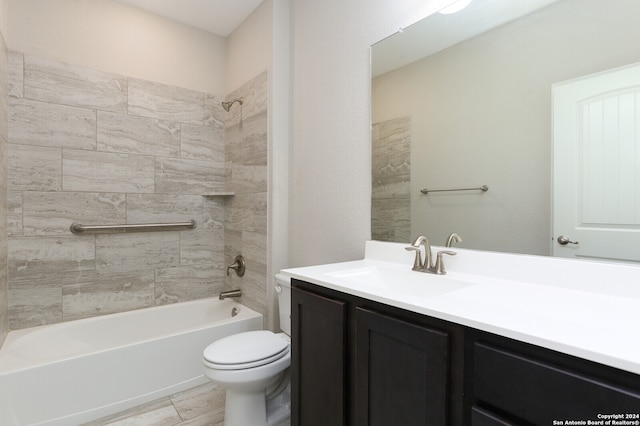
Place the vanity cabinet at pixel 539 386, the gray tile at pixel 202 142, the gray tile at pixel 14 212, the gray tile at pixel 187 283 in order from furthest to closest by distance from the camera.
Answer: the gray tile at pixel 202 142, the gray tile at pixel 187 283, the gray tile at pixel 14 212, the vanity cabinet at pixel 539 386

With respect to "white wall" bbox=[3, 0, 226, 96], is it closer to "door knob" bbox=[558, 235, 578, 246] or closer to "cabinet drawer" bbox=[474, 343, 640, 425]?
"door knob" bbox=[558, 235, 578, 246]

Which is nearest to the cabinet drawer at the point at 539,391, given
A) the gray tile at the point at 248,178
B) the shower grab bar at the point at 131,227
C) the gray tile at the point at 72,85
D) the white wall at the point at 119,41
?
the gray tile at the point at 248,178

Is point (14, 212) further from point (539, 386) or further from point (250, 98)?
point (539, 386)

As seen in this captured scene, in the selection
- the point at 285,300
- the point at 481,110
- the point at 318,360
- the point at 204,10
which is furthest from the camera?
the point at 204,10

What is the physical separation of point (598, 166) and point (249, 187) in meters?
2.00

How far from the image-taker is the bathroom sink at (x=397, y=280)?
1117mm

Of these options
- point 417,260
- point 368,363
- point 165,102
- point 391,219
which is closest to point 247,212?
point 165,102

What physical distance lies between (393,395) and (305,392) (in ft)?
1.50

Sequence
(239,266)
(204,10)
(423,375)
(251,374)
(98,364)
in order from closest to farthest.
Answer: (423,375) < (251,374) < (98,364) < (204,10) < (239,266)

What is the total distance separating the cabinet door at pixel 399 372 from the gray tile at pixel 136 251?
2023 mm

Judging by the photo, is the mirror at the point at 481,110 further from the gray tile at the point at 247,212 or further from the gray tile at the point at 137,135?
the gray tile at the point at 137,135

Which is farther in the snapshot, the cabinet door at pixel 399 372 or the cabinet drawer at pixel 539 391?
the cabinet door at pixel 399 372

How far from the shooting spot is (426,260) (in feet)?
4.27

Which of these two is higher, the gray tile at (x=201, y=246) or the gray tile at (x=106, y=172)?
the gray tile at (x=106, y=172)
